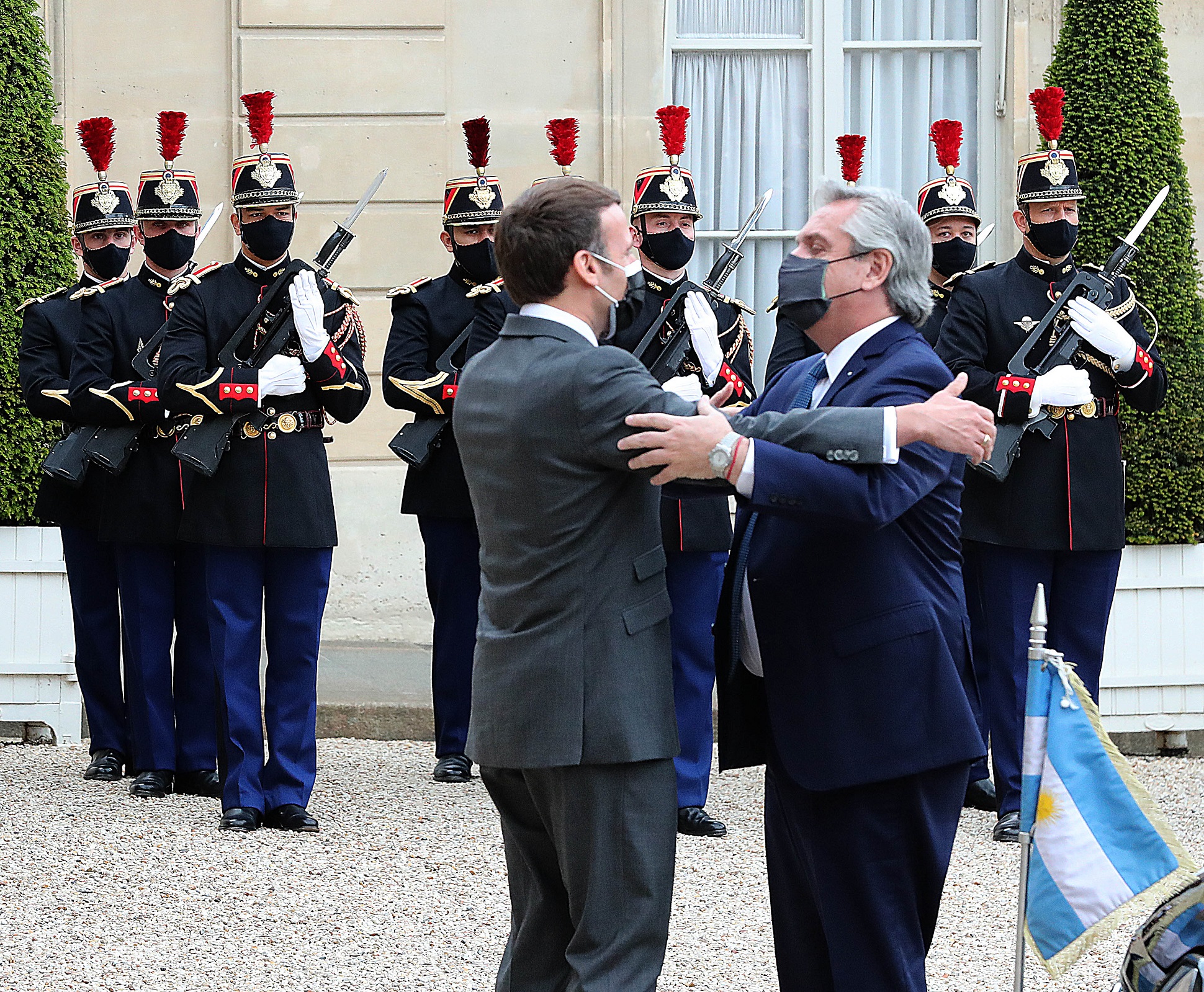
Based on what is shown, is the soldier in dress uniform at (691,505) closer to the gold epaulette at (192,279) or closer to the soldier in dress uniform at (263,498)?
the soldier in dress uniform at (263,498)

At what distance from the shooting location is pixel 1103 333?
5723mm

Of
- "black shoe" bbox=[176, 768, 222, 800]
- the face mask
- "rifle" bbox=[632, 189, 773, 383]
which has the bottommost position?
"black shoe" bbox=[176, 768, 222, 800]

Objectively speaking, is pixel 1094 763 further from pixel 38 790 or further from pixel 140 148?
pixel 140 148

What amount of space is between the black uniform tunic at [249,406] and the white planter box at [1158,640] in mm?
3324

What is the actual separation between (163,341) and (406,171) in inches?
131

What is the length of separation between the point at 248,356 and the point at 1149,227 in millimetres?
3753

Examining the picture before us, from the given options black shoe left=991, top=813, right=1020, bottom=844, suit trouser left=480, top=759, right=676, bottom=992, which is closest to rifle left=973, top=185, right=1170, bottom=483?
black shoe left=991, top=813, right=1020, bottom=844

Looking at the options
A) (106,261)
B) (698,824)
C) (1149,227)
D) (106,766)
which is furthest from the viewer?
(1149,227)

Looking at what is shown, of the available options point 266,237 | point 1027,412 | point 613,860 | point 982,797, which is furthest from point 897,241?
point 982,797

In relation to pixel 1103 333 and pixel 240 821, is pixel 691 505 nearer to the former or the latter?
pixel 1103 333

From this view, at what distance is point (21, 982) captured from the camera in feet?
13.5

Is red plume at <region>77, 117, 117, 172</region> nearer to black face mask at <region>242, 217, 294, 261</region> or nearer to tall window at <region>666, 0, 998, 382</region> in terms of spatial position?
black face mask at <region>242, 217, 294, 261</region>

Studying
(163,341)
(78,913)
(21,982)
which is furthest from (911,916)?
(163,341)

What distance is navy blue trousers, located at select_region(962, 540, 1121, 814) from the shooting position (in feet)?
18.9
